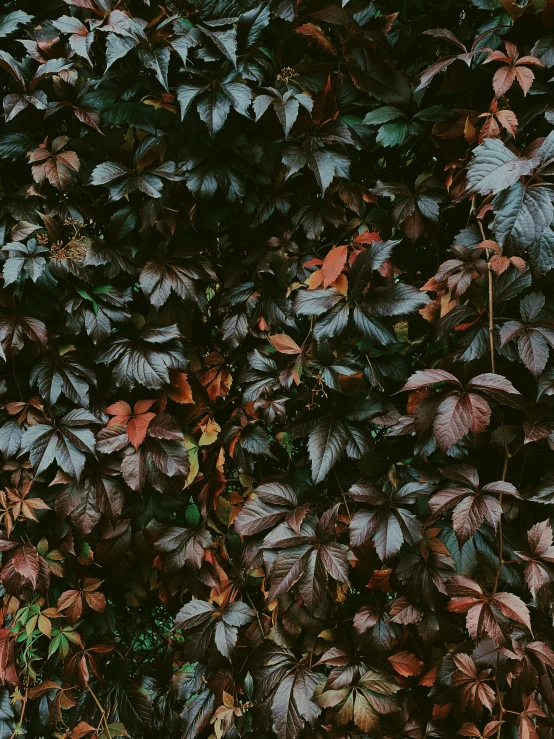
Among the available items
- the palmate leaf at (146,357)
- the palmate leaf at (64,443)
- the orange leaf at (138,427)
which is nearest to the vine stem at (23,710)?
the palmate leaf at (64,443)

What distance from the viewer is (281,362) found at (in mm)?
1504

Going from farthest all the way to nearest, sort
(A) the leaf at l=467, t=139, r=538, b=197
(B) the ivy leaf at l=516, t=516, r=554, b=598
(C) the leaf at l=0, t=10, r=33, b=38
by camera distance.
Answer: (C) the leaf at l=0, t=10, r=33, b=38
(B) the ivy leaf at l=516, t=516, r=554, b=598
(A) the leaf at l=467, t=139, r=538, b=197

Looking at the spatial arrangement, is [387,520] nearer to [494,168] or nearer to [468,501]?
[468,501]

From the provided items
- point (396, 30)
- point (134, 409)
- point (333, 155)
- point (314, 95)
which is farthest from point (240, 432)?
point (396, 30)

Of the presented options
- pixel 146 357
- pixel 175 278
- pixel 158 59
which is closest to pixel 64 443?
pixel 146 357

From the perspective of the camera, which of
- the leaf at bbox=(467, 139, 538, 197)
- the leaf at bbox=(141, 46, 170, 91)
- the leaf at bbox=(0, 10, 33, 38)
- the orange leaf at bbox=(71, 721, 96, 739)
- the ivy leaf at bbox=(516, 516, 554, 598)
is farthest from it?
the orange leaf at bbox=(71, 721, 96, 739)

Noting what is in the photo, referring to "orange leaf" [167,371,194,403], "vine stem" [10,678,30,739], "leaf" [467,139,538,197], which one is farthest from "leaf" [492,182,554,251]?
"vine stem" [10,678,30,739]

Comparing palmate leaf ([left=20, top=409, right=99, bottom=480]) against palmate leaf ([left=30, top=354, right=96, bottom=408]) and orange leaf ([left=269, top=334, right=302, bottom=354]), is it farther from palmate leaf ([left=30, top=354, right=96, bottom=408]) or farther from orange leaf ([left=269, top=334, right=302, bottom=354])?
orange leaf ([left=269, top=334, right=302, bottom=354])

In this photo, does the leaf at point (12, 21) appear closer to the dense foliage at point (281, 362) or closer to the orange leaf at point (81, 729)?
the dense foliage at point (281, 362)

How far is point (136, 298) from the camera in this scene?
1.61m

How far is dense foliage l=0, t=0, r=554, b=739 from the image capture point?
130 cm

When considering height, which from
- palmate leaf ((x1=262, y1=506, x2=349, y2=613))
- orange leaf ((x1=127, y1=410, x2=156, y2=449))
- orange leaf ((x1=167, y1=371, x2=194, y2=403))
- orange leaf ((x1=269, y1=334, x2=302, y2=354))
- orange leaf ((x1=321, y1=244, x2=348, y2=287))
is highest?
orange leaf ((x1=321, y1=244, x2=348, y2=287))

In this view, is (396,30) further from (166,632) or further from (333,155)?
(166,632)

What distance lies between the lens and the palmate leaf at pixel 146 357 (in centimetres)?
147
